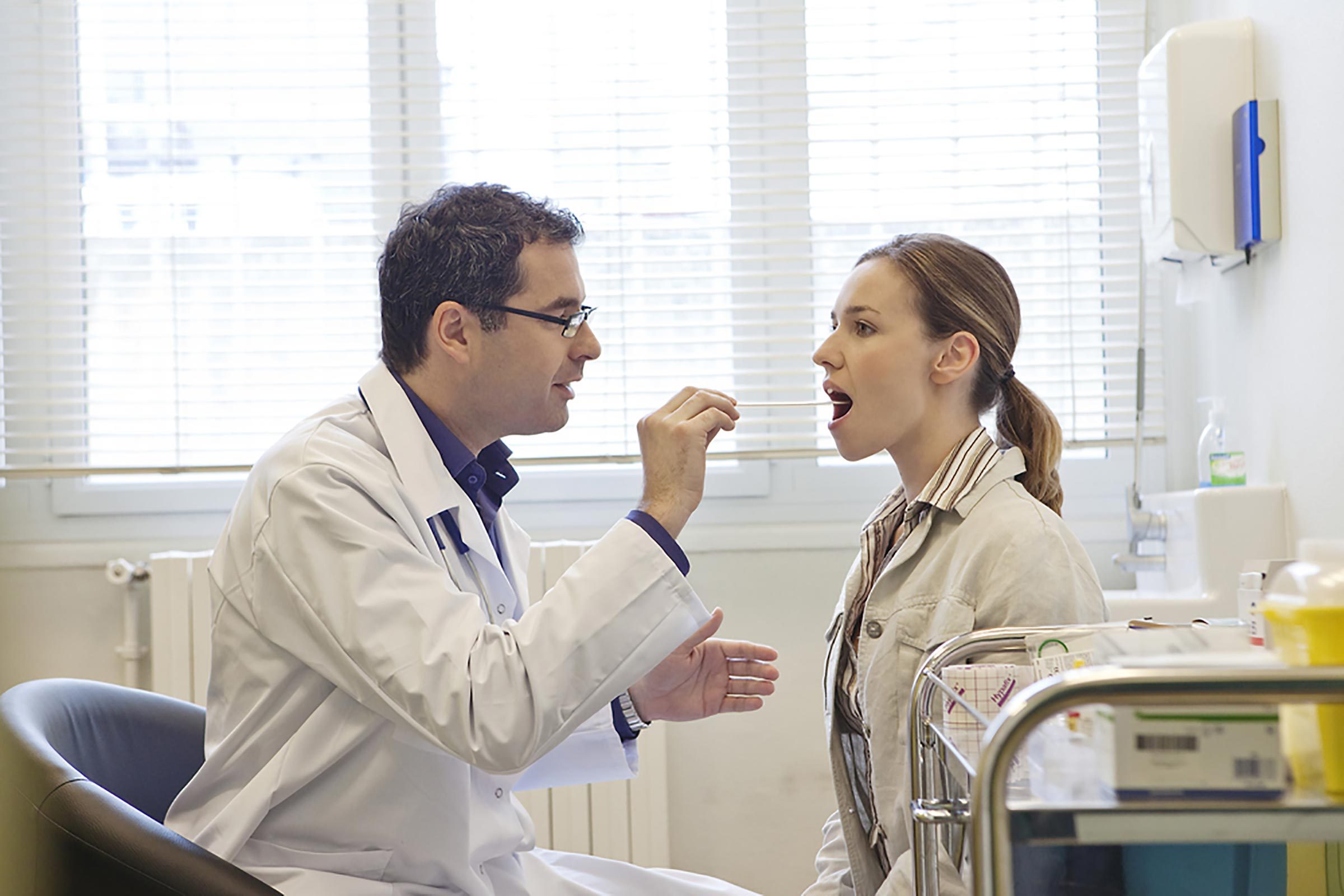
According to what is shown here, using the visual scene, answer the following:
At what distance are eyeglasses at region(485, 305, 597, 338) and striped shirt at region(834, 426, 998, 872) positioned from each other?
1.57 feet

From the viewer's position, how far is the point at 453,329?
1.42 meters

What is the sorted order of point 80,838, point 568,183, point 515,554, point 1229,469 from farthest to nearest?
point 568,183
point 1229,469
point 515,554
point 80,838

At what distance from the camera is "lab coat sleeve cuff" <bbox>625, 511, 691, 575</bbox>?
1.16 metres

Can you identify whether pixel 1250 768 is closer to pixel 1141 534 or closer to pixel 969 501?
pixel 969 501

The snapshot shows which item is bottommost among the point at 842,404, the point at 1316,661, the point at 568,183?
the point at 1316,661

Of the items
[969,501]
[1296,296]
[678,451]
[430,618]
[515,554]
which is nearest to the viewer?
[430,618]

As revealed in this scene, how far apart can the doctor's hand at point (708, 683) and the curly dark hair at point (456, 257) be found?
495 mm

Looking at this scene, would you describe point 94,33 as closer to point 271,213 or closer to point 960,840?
point 271,213

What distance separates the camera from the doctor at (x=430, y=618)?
1.09m

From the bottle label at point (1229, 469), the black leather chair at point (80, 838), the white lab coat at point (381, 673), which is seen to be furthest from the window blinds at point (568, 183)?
the black leather chair at point (80, 838)

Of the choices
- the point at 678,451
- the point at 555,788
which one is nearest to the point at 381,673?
the point at 678,451

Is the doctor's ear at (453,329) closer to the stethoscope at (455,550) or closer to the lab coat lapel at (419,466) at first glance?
the lab coat lapel at (419,466)

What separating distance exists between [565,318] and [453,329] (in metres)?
0.14

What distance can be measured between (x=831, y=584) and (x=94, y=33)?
182cm
